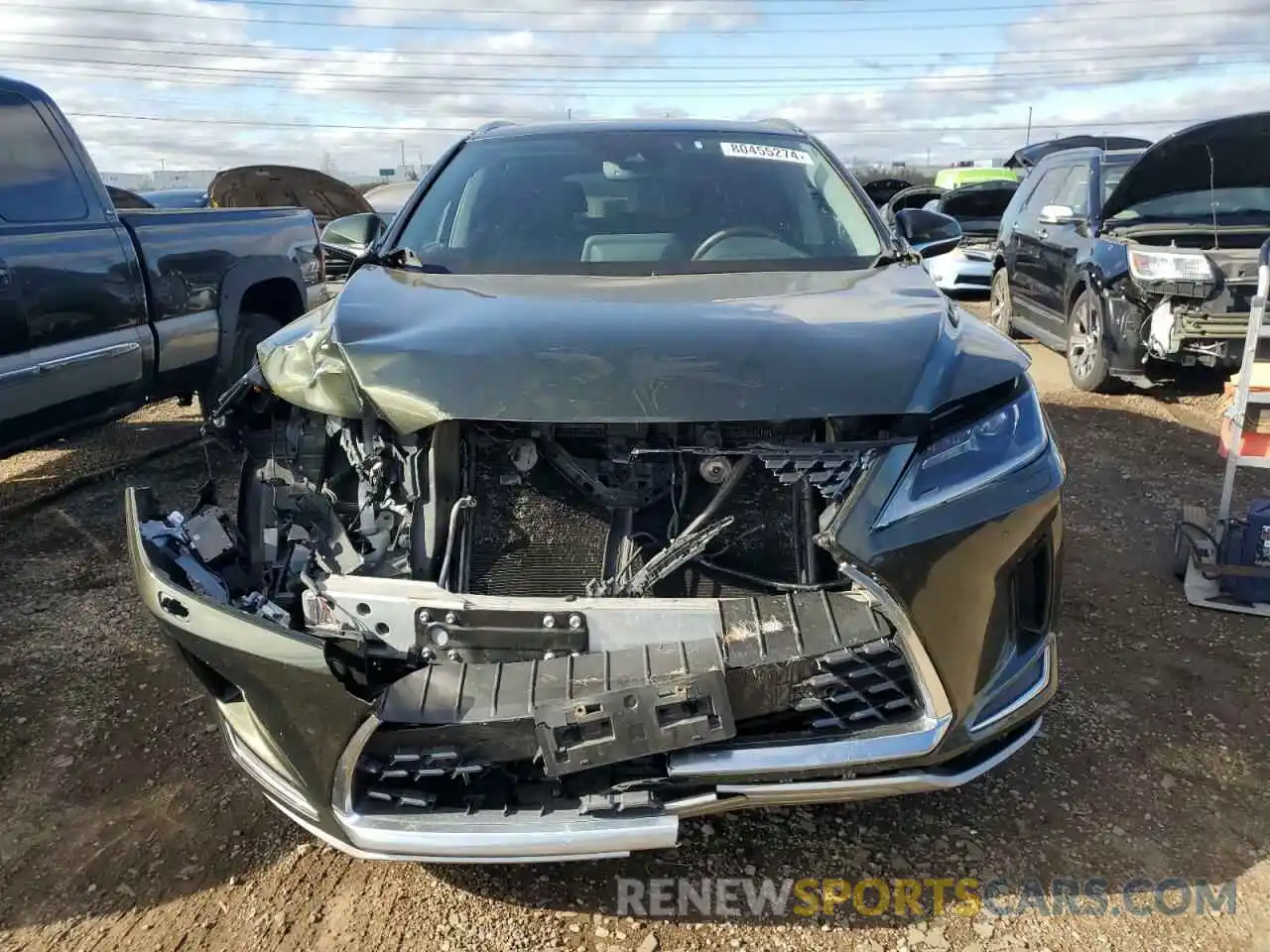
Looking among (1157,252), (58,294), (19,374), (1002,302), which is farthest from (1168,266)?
(19,374)

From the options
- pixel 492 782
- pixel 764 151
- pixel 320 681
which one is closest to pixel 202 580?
pixel 320 681

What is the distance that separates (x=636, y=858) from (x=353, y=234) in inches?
101

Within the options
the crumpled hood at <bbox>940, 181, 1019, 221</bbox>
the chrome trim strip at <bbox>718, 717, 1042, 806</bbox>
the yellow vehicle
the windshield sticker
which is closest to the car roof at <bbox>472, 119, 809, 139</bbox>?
the windshield sticker

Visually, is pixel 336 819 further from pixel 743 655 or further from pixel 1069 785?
pixel 1069 785

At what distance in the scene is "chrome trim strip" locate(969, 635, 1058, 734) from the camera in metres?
2.01

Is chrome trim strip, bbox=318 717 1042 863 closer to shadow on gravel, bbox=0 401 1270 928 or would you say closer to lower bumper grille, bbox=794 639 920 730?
lower bumper grille, bbox=794 639 920 730

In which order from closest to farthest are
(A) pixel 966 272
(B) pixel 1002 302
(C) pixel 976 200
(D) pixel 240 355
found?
(D) pixel 240 355 → (B) pixel 1002 302 → (A) pixel 966 272 → (C) pixel 976 200

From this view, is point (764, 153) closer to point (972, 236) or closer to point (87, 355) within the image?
point (87, 355)

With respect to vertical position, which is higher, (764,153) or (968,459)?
(764,153)

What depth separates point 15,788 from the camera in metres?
2.69

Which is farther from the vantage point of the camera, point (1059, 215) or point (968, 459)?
point (1059, 215)

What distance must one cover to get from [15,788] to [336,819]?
1.34 meters

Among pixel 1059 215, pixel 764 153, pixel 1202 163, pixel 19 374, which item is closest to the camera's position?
pixel 764 153

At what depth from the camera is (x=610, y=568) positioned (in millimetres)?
2152
